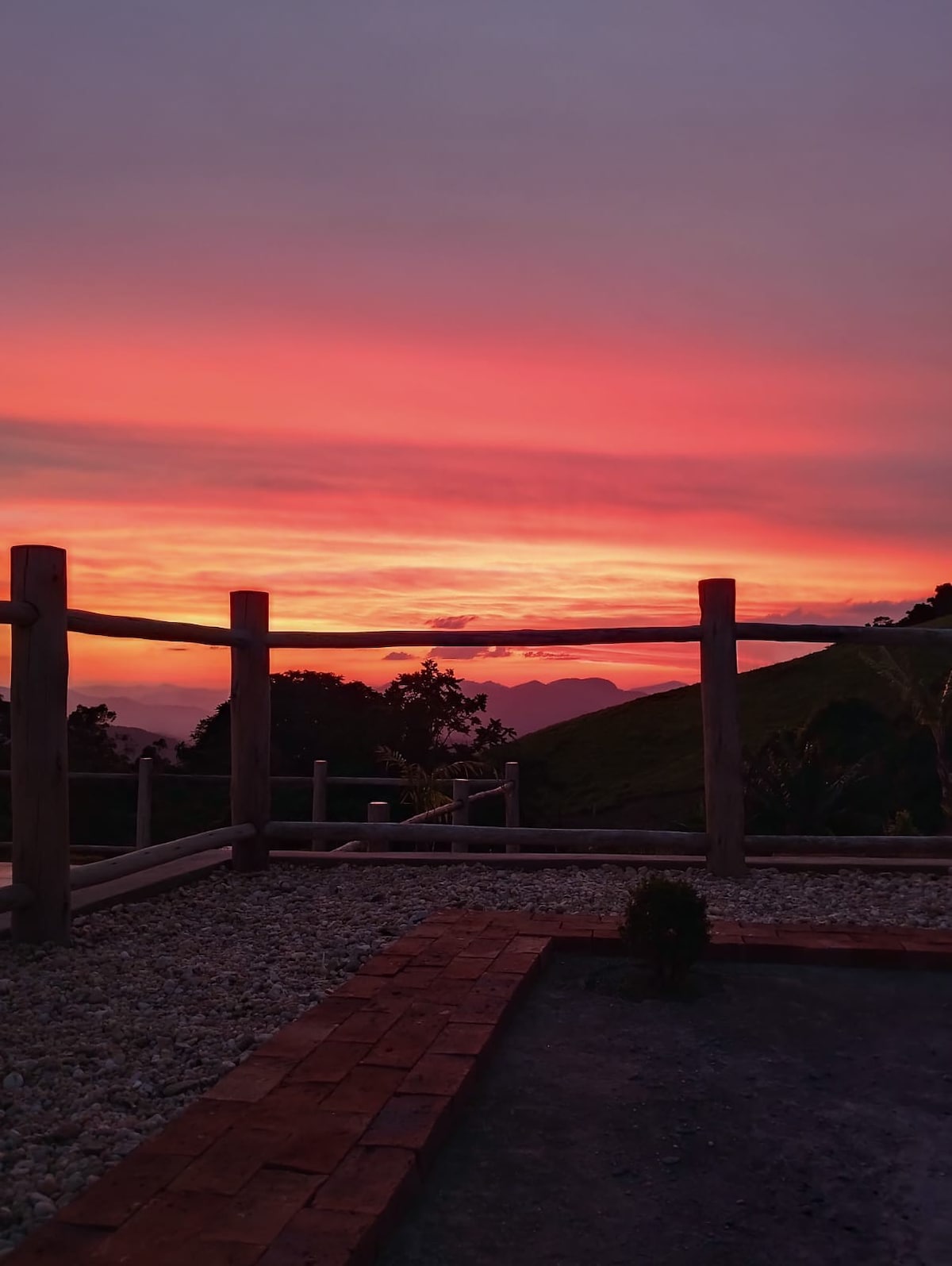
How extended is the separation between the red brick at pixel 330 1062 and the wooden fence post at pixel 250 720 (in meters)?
3.40

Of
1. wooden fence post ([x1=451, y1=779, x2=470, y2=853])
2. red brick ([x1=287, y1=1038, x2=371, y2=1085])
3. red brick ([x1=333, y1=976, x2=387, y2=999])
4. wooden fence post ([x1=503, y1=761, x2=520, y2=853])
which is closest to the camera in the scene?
red brick ([x1=287, y1=1038, x2=371, y2=1085])

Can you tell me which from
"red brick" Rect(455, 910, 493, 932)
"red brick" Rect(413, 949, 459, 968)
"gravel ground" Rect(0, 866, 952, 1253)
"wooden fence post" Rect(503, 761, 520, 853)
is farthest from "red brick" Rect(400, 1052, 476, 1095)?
"wooden fence post" Rect(503, 761, 520, 853)

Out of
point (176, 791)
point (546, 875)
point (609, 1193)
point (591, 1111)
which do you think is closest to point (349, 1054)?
point (591, 1111)

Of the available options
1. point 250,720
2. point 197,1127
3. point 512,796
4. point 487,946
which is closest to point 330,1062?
point 197,1127

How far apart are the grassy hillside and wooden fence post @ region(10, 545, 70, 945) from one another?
18338 millimetres

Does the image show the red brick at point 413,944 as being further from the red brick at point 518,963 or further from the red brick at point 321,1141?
the red brick at point 321,1141

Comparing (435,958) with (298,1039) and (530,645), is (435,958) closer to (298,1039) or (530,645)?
(298,1039)

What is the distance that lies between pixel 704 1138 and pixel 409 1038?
0.90 metres

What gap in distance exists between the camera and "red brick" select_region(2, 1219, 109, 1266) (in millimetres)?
2037

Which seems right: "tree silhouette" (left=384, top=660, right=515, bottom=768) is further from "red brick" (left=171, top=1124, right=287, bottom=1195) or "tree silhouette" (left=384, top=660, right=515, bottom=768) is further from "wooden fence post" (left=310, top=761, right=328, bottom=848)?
"red brick" (left=171, top=1124, right=287, bottom=1195)

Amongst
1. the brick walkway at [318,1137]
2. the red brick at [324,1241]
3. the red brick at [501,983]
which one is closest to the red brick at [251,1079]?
the brick walkway at [318,1137]

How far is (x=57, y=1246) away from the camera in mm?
2098

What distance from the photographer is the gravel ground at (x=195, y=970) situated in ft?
9.07

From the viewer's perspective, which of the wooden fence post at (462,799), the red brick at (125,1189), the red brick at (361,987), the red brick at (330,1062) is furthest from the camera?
the wooden fence post at (462,799)
